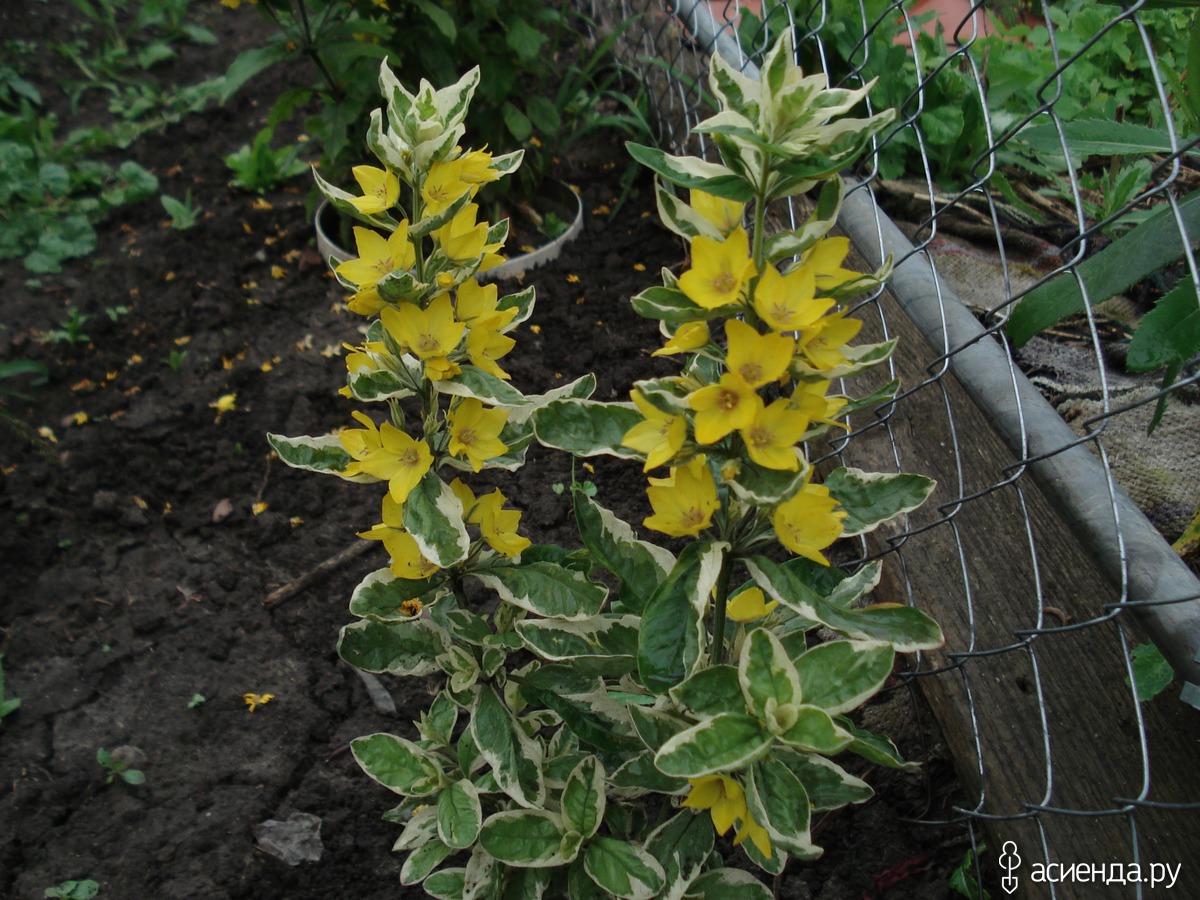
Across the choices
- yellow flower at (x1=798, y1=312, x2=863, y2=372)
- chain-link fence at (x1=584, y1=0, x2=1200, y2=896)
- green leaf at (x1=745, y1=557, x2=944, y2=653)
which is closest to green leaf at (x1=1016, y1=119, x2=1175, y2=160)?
chain-link fence at (x1=584, y1=0, x2=1200, y2=896)

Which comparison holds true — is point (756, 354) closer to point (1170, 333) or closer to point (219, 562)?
point (1170, 333)

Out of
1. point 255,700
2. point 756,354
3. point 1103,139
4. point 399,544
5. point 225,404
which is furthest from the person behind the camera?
point 225,404

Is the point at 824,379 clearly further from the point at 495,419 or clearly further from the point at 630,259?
the point at 630,259

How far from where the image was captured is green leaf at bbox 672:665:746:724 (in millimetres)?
971

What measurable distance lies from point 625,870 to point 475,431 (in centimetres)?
58

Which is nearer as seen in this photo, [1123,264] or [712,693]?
[712,693]

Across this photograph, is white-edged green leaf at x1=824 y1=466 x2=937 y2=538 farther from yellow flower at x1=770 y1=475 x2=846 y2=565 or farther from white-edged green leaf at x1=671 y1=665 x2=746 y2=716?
white-edged green leaf at x1=671 y1=665 x2=746 y2=716

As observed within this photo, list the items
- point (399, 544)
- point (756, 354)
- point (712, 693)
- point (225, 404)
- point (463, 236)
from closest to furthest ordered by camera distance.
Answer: point (756, 354)
point (712, 693)
point (463, 236)
point (399, 544)
point (225, 404)

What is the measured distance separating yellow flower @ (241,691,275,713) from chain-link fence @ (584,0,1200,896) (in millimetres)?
1219

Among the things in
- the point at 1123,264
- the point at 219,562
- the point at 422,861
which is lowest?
the point at 219,562

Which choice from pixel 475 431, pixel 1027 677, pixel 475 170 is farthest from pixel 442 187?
pixel 1027 677

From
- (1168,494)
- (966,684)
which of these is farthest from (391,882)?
(1168,494)

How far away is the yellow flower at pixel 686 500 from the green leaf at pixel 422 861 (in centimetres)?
59

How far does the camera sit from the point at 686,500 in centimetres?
95
